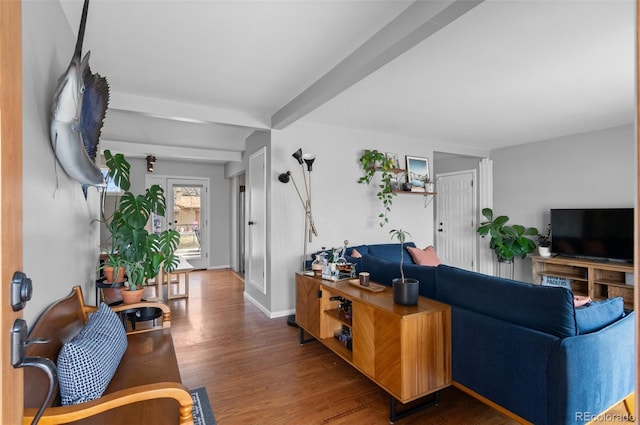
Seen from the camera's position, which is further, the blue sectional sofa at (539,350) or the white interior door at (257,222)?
the white interior door at (257,222)

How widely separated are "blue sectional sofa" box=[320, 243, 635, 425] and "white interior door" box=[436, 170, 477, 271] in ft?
13.5

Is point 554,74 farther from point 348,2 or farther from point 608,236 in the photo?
point 608,236

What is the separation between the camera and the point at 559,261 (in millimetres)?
4309

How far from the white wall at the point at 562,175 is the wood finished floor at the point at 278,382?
11.2 feet

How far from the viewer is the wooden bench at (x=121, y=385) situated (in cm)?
105

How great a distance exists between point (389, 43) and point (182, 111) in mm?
2358

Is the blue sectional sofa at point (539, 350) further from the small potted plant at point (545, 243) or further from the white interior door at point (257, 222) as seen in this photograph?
the small potted plant at point (545, 243)

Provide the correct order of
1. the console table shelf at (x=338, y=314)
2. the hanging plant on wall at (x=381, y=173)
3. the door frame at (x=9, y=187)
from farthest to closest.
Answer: the hanging plant on wall at (x=381, y=173) < the console table shelf at (x=338, y=314) < the door frame at (x=9, y=187)

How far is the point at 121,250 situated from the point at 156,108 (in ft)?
4.98

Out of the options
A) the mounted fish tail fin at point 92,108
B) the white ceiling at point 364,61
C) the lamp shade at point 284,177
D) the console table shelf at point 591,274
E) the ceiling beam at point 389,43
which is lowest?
the console table shelf at point 591,274

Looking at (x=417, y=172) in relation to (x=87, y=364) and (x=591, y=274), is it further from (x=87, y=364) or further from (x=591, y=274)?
(x=87, y=364)

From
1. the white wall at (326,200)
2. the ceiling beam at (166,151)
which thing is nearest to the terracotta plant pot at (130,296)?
the white wall at (326,200)

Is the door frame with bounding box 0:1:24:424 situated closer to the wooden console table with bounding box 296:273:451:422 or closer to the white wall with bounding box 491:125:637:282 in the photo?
the wooden console table with bounding box 296:273:451:422

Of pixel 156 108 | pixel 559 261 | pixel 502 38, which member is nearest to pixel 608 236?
pixel 559 261
